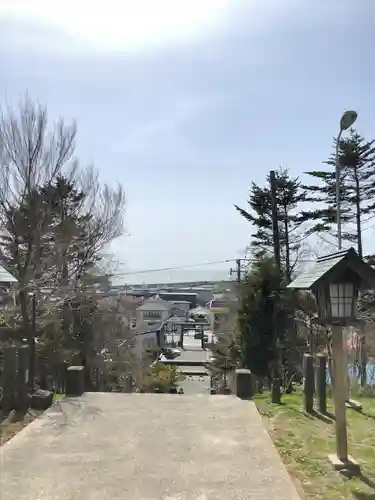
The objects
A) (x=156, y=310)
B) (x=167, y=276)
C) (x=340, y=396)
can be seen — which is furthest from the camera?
(x=156, y=310)

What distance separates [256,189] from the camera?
23.6 metres

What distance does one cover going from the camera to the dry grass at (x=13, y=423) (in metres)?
5.53

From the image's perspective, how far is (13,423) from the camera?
19.8 ft

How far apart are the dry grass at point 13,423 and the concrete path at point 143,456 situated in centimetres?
13

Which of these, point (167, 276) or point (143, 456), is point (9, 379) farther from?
point (167, 276)

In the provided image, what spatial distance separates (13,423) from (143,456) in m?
2.01

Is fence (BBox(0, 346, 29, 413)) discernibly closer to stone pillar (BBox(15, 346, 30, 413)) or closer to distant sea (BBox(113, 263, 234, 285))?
stone pillar (BBox(15, 346, 30, 413))

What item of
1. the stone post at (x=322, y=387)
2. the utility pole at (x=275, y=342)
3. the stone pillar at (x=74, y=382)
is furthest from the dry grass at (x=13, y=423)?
the stone post at (x=322, y=387)

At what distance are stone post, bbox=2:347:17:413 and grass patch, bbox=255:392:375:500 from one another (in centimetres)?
334

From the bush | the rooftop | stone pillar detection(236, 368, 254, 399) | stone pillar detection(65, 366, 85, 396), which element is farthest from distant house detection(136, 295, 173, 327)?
stone pillar detection(236, 368, 254, 399)

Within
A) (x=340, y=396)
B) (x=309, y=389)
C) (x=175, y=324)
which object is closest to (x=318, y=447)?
(x=340, y=396)

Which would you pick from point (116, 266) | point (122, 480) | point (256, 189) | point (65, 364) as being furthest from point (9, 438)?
point (256, 189)

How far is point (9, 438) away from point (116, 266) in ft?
43.3

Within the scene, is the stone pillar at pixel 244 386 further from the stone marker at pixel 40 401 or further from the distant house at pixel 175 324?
the distant house at pixel 175 324
